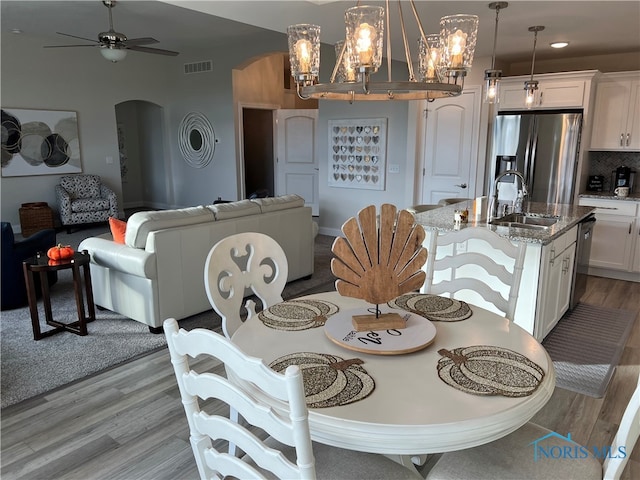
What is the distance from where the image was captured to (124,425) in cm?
245

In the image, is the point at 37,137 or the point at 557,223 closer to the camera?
the point at 557,223

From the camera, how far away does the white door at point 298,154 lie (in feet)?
26.8

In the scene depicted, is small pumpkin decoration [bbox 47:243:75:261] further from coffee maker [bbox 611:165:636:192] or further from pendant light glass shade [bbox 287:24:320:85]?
coffee maker [bbox 611:165:636:192]

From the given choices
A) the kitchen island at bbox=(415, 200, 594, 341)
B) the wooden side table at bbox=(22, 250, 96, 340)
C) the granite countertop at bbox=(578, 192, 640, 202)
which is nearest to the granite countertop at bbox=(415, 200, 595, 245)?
the kitchen island at bbox=(415, 200, 594, 341)

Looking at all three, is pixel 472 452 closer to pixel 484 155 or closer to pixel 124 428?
pixel 124 428

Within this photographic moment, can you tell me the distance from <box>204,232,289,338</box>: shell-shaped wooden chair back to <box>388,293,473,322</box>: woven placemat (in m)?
0.61

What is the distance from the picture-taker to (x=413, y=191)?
6.19 m

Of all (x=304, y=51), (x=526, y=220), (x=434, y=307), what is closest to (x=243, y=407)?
(x=434, y=307)

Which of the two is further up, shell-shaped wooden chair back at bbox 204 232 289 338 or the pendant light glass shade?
the pendant light glass shade

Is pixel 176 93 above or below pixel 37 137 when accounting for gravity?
above

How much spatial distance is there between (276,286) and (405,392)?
1098 millimetres

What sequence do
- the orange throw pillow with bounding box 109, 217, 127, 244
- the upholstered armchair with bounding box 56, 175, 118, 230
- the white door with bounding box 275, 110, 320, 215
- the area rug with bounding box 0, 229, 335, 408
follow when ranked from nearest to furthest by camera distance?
the area rug with bounding box 0, 229, 335, 408 → the orange throw pillow with bounding box 109, 217, 127, 244 → the upholstered armchair with bounding box 56, 175, 118, 230 → the white door with bounding box 275, 110, 320, 215

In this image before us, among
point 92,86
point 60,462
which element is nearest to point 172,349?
point 60,462

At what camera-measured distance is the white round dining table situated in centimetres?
117
